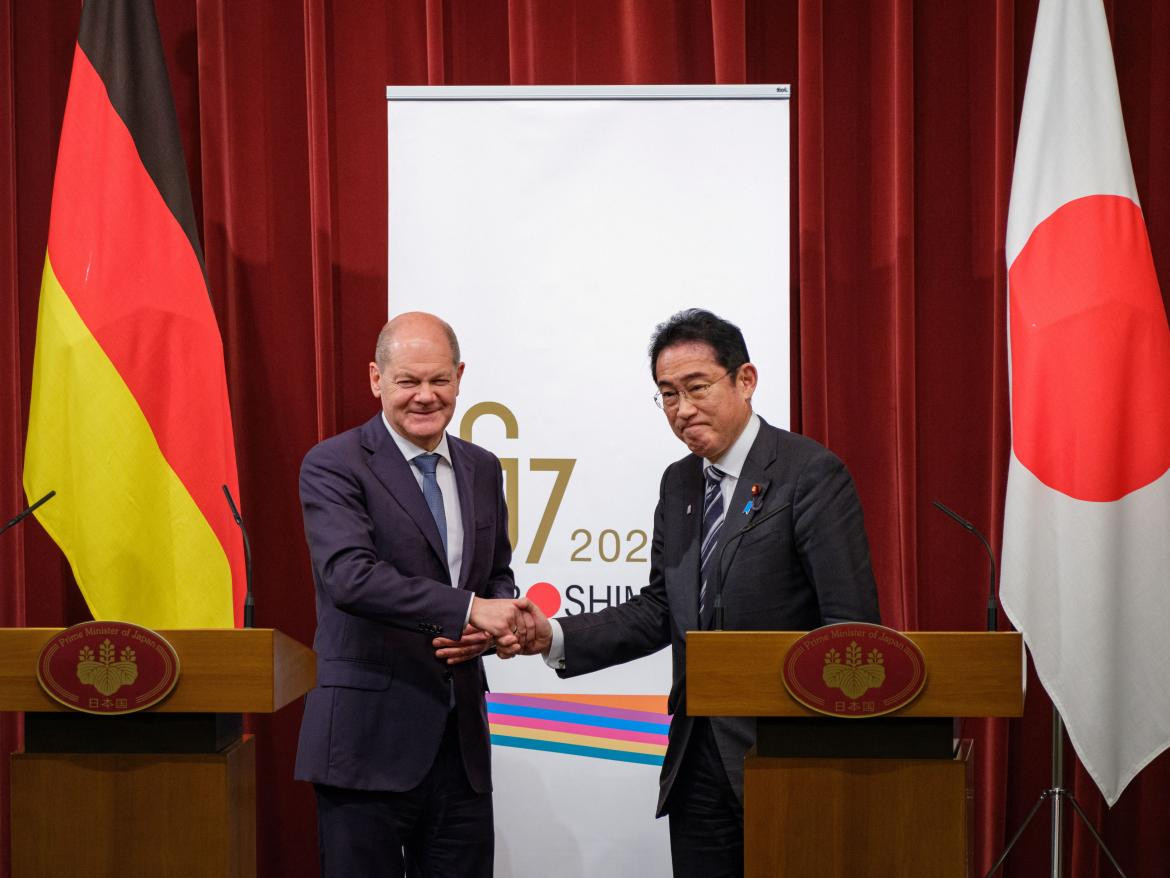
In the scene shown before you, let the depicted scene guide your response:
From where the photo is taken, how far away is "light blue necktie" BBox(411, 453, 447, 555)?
9.34 ft

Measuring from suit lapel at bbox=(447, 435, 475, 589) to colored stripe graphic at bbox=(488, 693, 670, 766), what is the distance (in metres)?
0.83

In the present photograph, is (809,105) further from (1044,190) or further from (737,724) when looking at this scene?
(737,724)

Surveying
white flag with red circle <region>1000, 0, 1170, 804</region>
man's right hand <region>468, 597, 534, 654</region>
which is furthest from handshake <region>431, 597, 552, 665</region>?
white flag with red circle <region>1000, 0, 1170, 804</region>

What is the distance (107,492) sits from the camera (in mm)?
3449

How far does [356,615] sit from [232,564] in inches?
42.2

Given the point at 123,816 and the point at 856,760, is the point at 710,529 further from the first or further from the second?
the point at 123,816

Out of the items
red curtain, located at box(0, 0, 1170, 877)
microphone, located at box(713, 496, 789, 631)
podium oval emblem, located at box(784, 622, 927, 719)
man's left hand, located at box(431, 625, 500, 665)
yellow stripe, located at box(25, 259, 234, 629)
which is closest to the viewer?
podium oval emblem, located at box(784, 622, 927, 719)

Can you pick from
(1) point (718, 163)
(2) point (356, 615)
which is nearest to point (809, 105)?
(1) point (718, 163)

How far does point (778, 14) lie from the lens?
4270 mm

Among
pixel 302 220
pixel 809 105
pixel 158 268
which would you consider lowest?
pixel 158 268

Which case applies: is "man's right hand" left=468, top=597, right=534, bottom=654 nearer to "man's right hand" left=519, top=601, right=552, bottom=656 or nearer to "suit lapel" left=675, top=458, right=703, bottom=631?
"man's right hand" left=519, top=601, right=552, bottom=656

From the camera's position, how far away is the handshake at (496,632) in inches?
106

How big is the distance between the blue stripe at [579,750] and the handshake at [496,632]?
28.0 inches

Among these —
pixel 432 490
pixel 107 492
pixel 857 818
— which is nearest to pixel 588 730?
pixel 432 490
